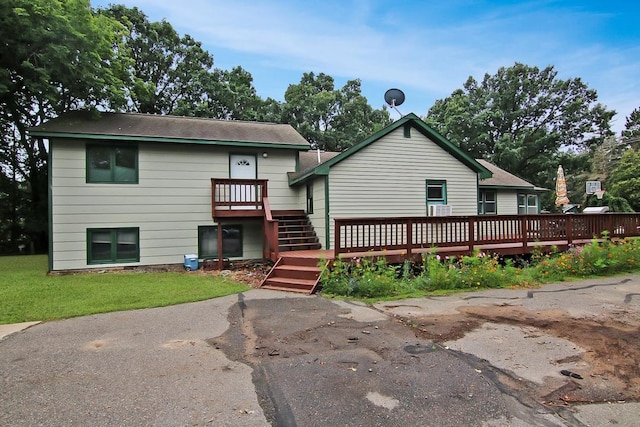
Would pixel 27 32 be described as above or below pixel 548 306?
above

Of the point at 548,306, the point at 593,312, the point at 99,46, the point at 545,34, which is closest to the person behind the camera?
the point at 593,312

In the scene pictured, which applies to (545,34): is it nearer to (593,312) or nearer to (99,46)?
(593,312)

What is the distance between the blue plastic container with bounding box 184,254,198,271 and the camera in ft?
36.5

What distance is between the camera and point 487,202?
655 inches

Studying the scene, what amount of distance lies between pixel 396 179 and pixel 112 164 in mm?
9137

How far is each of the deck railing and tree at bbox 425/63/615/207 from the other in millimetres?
16535

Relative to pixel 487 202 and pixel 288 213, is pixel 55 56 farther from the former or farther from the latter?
pixel 487 202

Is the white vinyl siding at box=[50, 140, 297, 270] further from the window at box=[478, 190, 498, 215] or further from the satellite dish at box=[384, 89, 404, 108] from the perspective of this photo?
the window at box=[478, 190, 498, 215]

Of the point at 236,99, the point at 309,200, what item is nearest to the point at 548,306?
the point at 309,200

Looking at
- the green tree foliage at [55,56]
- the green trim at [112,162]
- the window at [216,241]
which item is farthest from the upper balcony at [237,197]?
the green tree foliage at [55,56]

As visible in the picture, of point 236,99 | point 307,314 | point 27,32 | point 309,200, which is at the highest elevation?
point 236,99

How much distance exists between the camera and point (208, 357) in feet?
13.1

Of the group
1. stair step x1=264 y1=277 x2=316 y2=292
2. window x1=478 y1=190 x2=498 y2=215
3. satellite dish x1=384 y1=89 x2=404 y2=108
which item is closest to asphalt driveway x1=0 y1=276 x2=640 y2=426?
stair step x1=264 y1=277 x2=316 y2=292

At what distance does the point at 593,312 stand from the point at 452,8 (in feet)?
34.4
